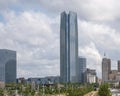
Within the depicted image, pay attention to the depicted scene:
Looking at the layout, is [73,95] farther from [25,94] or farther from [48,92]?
[48,92]

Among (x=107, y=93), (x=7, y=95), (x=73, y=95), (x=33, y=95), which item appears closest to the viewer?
(x=107, y=93)

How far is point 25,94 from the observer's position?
15350 centimetres

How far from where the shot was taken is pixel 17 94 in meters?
171

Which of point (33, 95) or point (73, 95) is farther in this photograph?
point (33, 95)

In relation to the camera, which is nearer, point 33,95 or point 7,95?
point 33,95

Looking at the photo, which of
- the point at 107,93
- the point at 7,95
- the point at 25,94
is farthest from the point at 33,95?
the point at 107,93

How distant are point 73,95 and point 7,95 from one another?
5227 centimetres

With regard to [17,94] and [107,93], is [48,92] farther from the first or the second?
[107,93]

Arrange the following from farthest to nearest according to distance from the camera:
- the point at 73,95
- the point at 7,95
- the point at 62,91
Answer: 1. the point at 62,91
2. the point at 7,95
3. the point at 73,95

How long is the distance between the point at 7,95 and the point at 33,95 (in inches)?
835

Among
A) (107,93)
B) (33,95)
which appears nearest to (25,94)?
(33,95)

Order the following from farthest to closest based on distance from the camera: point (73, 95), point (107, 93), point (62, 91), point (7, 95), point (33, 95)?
point (62, 91) → point (7, 95) → point (33, 95) → point (73, 95) → point (107, 93)

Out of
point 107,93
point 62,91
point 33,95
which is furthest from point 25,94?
point 107,93

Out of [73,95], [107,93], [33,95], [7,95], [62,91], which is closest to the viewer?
[107,93]
